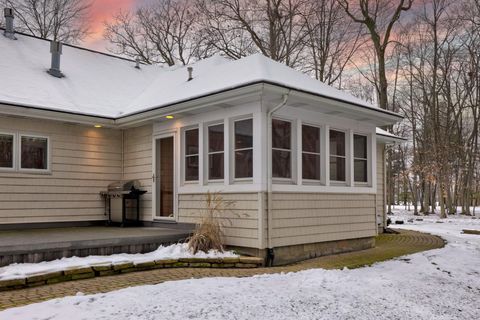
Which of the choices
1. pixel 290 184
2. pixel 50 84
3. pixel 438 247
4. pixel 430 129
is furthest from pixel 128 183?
pixel 430 129

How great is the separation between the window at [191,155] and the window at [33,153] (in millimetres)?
2717

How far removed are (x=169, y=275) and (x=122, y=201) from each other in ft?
12.2

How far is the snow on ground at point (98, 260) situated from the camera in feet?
17.0

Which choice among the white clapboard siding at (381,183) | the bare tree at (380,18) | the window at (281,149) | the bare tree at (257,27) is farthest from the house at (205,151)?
the bare tree at (257,27)

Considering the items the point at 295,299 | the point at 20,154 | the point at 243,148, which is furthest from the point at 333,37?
the point at 295,299

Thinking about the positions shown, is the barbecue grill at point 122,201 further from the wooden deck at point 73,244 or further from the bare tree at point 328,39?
the bare tree at point 328,39

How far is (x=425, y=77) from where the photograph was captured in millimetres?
24422

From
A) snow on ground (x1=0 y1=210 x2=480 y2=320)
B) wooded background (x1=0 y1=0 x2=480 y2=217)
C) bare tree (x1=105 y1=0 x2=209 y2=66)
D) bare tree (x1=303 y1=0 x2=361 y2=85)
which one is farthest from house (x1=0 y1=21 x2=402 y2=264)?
bare tree (x1=105 y1=0 x2=209 y2=66)

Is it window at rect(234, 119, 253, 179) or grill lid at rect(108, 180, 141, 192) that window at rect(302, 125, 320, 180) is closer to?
window at rect(234, 119, 253, 179)

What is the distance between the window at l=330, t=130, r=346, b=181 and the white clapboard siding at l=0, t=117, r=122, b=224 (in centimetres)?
449

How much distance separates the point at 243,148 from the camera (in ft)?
24.1

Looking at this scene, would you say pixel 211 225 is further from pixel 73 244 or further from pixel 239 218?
pixel 73 244

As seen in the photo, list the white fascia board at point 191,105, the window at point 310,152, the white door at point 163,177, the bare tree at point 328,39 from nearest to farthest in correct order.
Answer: the white fascia board at point 191,105 < the window at point 310,152 < the white door at point 163,177 < the bare tree at point 328,39

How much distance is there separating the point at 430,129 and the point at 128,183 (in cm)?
2161
